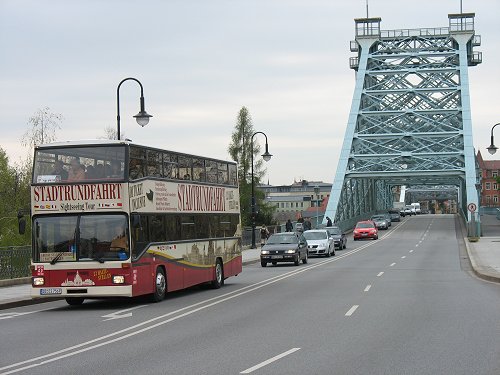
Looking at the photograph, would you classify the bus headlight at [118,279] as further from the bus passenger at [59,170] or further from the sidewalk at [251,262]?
the sidewalk at [251,262]

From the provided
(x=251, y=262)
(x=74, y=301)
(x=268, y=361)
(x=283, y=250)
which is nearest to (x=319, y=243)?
(x=251, y=262)

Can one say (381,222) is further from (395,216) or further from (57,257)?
(57,257)

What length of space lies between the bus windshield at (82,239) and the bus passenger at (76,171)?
87cm

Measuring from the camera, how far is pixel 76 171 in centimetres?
1911

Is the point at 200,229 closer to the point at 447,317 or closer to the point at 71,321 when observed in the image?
the point at 71,321

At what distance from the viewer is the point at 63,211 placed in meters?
18.9

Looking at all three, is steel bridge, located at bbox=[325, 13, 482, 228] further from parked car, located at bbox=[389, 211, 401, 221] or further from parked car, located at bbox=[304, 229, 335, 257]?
parked car, located at bbox=[304, 229, 335, 257]

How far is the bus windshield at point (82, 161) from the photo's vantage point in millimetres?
18969

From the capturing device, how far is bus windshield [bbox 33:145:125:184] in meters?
19.0

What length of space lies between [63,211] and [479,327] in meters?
9.62

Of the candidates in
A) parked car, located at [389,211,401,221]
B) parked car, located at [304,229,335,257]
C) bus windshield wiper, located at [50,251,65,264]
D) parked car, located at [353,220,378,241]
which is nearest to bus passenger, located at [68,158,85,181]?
bus windshield wiper, located at [50,251,65,264]

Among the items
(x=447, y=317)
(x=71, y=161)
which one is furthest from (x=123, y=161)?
(x=447, y=317)

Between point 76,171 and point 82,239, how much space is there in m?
1.57

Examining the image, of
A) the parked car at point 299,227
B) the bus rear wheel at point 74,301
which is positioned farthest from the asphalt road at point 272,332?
the parked car at point 299,227
